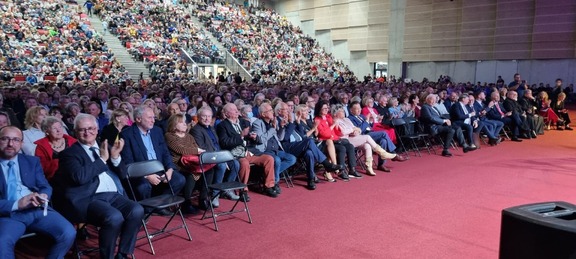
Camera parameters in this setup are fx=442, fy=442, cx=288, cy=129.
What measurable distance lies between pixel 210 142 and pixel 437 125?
5679mm

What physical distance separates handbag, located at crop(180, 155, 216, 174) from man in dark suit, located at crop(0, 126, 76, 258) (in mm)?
1769

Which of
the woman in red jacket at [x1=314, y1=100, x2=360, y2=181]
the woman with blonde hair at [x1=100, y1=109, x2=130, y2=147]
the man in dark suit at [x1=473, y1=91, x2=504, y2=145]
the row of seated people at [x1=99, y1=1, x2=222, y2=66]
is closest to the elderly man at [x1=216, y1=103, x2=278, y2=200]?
the woman with blonde hair at [x1=100, y1=109, x2=130, y2=147]

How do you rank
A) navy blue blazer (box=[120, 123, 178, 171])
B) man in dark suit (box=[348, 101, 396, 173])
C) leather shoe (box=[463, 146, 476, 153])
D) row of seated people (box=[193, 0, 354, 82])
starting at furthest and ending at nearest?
row of seated people (box=[193, 0, 354, 82]) → leather shoe (box=[463, 146, 476, 153]) → man in dark suit (box=[348, 101, 396, 173]) → navy blue blazer (box=[120, 123, 178, 171])

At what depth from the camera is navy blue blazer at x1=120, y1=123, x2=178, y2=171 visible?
4785mm

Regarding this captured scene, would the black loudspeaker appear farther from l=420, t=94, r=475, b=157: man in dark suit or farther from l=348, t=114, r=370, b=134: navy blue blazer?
l=420, t=94, r=475, b=157: man in dark suit

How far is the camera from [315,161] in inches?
266

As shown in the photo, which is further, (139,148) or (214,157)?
(214,157)

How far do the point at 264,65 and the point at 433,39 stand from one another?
10.6 meters

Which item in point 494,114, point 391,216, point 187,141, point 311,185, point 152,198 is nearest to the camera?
point 152,198

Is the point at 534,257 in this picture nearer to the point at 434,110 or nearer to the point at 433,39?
the point at 434,110

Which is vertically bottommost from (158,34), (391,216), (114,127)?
(391,216)

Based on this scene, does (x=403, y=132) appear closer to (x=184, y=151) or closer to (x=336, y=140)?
(x=336, y=140)

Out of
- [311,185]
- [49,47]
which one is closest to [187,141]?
[311,185]

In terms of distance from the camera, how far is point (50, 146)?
4.46m
